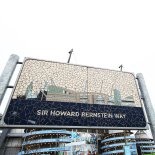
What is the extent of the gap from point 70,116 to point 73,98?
652 millimetres

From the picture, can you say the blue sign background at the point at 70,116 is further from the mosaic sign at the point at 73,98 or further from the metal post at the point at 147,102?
the metal post at the point at 147,102

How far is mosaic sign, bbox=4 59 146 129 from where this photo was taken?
4.64 meters

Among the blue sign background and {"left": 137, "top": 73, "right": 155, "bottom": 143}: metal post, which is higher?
{"left": 137, "top": 73, "right": 155, "bottom": 143}: metal post

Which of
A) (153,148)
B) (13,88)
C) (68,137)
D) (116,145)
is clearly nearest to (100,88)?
(13,88)

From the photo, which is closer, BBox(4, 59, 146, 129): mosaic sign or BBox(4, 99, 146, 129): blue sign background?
BBox(4, 99, 146, 129): blue sign background

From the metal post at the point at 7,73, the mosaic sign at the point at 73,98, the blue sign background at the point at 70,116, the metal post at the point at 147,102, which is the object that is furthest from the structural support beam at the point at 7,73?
the metal post at the point at 147,102

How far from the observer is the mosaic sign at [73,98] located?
4.64 m

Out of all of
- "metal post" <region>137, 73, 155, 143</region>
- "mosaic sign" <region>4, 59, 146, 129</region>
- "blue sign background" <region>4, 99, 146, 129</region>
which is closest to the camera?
"blue sign background" <region>4, 99, 146, 129</region>

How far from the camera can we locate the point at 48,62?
576 cm

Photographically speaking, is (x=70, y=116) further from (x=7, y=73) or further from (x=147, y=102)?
(x=147, y=102)

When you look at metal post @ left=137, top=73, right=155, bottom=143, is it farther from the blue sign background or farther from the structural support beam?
the structural support beam

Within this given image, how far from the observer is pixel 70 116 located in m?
4.81

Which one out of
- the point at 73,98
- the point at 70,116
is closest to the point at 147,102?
the point at 73,98

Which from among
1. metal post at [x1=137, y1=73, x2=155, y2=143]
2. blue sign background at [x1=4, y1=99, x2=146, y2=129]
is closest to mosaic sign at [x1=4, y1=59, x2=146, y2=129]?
blue sign background at [x1=4, y1=99, x2=146, y2=129]
